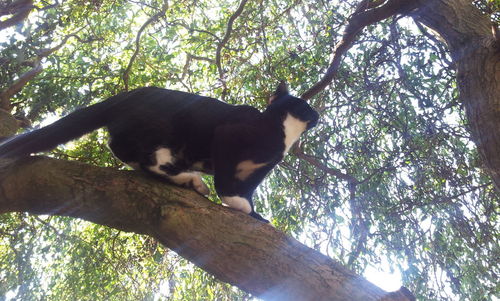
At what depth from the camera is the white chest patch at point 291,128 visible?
331cm

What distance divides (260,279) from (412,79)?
2.71m

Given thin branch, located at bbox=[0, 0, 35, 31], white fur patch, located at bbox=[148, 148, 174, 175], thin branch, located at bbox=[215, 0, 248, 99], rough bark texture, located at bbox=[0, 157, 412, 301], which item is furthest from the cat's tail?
thin branch, located at bbox=[0, 0, 35, 31]

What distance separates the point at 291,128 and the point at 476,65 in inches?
54.4

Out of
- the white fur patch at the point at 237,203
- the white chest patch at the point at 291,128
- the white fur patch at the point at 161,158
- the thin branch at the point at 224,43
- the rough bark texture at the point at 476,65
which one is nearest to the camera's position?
the rough bark texture at the point at 476,65

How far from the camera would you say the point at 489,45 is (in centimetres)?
247

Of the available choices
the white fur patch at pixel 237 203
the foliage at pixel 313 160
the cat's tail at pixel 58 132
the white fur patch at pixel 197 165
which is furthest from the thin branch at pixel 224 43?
the white fur patch at pixel 237 203

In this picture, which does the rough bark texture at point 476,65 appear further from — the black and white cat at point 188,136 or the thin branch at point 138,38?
the thin branch at point 138,38

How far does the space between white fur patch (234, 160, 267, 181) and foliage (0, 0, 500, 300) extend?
892mm

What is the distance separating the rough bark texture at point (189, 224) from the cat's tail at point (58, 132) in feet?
0.44

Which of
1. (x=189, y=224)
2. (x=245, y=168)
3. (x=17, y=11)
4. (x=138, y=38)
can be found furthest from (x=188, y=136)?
(x=17, y=11)

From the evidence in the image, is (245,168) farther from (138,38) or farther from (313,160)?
(138,38)

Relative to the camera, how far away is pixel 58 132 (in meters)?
2.65

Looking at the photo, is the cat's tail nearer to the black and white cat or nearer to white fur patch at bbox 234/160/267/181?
the black and white cat

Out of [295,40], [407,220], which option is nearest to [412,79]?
[407,220]
